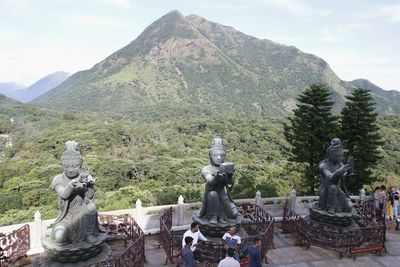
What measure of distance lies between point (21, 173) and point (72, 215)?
39.8m

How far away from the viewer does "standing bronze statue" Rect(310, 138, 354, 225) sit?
37.9 ft

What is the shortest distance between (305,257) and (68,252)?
6508 millimetres

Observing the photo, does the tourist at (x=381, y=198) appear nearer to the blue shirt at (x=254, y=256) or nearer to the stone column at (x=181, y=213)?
the stone column at (x=181, y=213)

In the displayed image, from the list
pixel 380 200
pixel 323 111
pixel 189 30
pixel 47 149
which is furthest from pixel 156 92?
pixel 380 200

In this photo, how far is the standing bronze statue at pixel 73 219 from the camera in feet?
27.1

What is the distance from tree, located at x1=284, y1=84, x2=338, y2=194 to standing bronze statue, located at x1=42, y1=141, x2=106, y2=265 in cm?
1691

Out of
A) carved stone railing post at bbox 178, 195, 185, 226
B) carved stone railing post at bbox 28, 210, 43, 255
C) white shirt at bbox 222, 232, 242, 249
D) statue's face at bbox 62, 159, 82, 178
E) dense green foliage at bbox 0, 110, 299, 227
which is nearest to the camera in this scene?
white shirt at bbox 222, 232, 242, 249

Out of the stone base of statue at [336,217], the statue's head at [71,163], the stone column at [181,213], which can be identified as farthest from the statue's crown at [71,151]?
the stone base of statue at [336,217]

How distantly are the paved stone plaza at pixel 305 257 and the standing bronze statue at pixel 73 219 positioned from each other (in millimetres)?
2148

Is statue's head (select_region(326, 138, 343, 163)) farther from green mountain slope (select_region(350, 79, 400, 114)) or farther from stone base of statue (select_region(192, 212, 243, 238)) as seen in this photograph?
green mountain slope (select_region(350, 79, 400, 114))

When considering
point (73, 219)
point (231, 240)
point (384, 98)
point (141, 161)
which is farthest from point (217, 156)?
point (384, 98)

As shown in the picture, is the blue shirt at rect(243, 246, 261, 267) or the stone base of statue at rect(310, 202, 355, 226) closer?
the blue shirt at rect(243, 246, 261, 267)

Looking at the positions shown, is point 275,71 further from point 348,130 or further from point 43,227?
point 43,227

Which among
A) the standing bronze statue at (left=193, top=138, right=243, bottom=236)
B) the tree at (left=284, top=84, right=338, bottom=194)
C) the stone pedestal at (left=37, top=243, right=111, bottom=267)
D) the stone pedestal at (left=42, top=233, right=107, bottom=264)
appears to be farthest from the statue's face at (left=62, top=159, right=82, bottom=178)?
the tree at (left=284, top=84, right=338, bottom=194)
